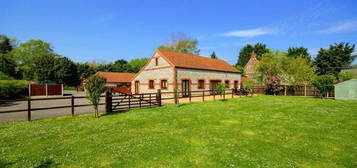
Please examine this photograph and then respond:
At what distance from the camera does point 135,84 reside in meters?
26.9

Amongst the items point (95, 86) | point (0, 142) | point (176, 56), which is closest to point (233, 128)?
point (95, 86)

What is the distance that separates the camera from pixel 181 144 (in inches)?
208

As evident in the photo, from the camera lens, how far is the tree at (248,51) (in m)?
56.1

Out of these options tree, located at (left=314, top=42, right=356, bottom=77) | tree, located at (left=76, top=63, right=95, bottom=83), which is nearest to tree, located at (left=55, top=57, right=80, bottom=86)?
tree, located at (left=76, top=63, right=95, bottom=83)

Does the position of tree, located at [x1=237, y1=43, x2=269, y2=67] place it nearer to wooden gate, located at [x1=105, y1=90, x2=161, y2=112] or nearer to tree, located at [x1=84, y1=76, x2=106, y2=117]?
wooden gate, located at [x1=105, y1=90, x2=161, y2=112]

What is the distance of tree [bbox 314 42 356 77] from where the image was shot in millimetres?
37500

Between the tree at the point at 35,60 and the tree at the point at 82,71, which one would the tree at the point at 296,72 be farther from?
the tree at the point at 82,71

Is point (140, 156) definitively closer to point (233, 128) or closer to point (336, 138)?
point (233, 128)

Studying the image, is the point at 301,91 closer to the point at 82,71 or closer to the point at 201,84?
the point at 201,84

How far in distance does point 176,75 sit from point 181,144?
50.8ft

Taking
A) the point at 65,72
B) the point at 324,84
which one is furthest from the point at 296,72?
the point at 65,72

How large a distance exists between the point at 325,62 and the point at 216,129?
47.1 metres

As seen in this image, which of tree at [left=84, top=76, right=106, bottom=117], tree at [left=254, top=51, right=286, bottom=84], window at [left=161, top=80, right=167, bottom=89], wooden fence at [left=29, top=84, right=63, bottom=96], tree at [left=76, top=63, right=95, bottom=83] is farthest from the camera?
tree at [left=76, top=63, right=95, bottom=83]

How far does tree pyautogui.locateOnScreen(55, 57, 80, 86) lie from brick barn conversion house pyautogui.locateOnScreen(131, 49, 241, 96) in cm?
2602
